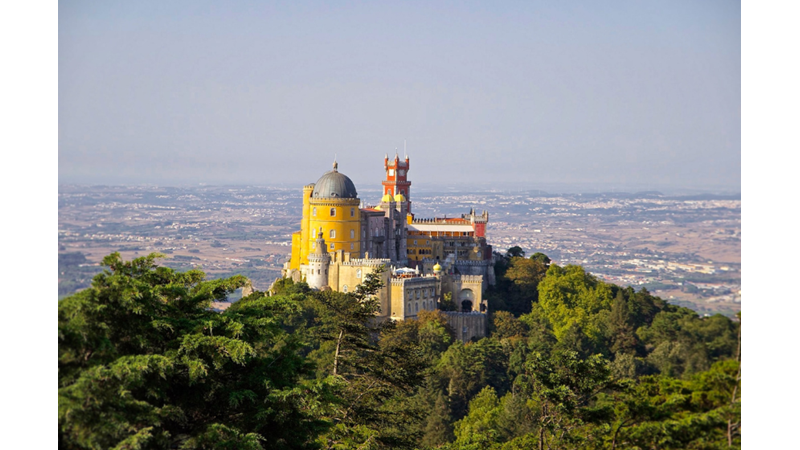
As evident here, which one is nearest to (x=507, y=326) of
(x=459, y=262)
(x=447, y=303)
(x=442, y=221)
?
(x=447, y=303)

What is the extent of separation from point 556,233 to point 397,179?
42.0 meters

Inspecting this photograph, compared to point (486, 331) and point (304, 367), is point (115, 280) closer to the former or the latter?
point (304, 367)

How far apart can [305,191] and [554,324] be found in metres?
19.1

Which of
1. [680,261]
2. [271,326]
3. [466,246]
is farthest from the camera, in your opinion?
[466,246]

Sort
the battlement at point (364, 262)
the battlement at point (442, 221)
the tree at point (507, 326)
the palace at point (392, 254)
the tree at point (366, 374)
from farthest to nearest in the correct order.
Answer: the battlement at point (442, 221)
the tree at point (507, 326)
the palace at point (392, 254)
the battlement at point (364, 262)
the tree at point (366, 374)

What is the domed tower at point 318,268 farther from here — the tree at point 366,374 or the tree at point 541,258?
the tree at point 366,374

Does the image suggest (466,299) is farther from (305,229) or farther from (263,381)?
(263,381)

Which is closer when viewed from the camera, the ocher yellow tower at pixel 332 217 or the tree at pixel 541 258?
the ocher yellow tower at pixel 332 217

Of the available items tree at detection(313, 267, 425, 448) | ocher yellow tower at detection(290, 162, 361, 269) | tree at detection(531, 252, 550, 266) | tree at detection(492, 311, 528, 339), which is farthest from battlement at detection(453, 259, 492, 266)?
tree at detection(313, 267, 425, 448)

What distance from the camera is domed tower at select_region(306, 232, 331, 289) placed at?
5681cm

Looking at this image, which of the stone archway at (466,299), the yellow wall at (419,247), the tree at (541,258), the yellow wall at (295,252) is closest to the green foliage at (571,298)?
the tree at (541,258)

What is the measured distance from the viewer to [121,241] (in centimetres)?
1959

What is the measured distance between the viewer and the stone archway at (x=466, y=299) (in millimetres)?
59844
